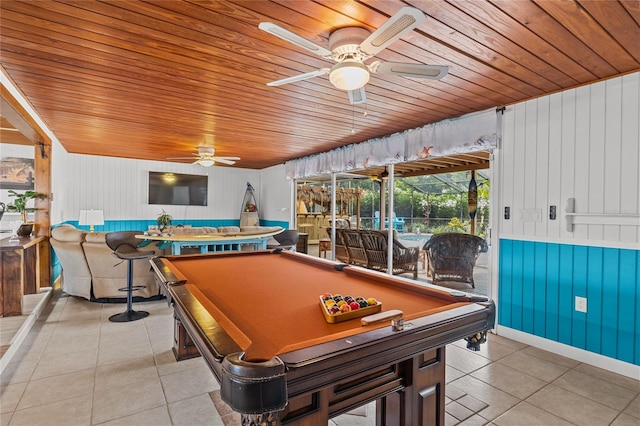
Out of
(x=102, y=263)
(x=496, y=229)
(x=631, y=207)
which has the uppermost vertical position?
(x=631, y=207)

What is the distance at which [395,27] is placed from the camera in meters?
1.52

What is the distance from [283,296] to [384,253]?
12.2 ft

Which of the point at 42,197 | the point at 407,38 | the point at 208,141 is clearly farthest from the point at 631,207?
the point at 42,197

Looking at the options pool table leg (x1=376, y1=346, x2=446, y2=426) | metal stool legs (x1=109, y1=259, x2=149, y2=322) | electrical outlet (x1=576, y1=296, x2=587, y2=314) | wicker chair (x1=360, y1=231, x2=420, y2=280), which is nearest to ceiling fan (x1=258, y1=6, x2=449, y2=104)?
pool table leg (x1=376, y1=346, x2=446, y2=426)

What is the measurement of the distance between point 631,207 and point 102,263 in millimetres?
5480

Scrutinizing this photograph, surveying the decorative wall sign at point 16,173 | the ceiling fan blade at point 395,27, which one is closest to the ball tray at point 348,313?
the ceiling fan blade at point 395,27

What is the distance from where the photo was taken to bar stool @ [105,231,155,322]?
3631mm

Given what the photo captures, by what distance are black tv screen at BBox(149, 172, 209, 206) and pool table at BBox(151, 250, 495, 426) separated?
242 inches

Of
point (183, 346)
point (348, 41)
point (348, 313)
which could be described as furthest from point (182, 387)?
point (348, 41)

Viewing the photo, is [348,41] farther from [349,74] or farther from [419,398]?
[419,398]

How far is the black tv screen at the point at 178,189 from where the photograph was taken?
25.1ft

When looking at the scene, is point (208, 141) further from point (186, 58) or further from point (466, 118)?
point (466, 118)

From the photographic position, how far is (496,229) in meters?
3.43

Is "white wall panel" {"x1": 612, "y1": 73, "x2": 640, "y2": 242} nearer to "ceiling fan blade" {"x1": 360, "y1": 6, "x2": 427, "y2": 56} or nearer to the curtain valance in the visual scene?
the curtain valance
